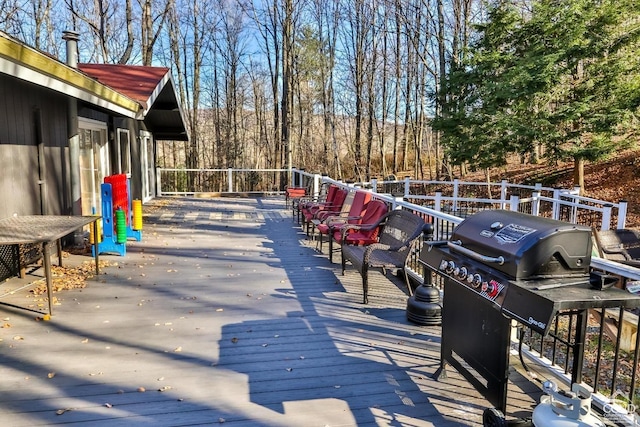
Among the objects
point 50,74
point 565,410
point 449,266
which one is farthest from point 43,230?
point 565,410

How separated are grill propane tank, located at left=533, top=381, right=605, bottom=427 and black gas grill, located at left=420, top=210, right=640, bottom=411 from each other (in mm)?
294

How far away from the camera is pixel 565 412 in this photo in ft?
5.57

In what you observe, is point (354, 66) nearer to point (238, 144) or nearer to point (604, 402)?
point (238, 144)

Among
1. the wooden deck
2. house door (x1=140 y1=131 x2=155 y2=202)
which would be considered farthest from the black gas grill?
house door (x1=140 y1=131 x2=155 y2=202)

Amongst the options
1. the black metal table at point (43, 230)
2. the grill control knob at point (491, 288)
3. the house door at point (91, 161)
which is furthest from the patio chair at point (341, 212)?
the grill control knob at point (491, 288)

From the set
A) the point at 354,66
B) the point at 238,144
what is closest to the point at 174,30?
the point at 238,144

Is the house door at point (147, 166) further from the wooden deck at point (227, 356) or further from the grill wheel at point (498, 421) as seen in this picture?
the grill wheel at point (498, 421)

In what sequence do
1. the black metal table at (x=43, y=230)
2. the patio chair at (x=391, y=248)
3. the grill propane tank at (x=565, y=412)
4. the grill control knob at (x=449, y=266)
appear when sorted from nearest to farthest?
the grill propane tank at (x=565, y=412) → the grill control knob at (x=449, y=266) → the black metal table at (x=43, y=230) → the patio chair at (x=391, y=248)

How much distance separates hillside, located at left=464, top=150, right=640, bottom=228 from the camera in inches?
495

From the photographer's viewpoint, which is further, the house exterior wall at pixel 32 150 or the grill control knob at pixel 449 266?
the house exterior wall at pixel 32 150

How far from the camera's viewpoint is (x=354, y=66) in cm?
2105

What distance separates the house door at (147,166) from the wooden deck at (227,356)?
7418 mm

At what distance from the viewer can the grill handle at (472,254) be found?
80.6 inches

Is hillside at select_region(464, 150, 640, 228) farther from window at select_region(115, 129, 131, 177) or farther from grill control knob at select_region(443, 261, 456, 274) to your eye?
window at select_region(115, 129, 131, 177)
